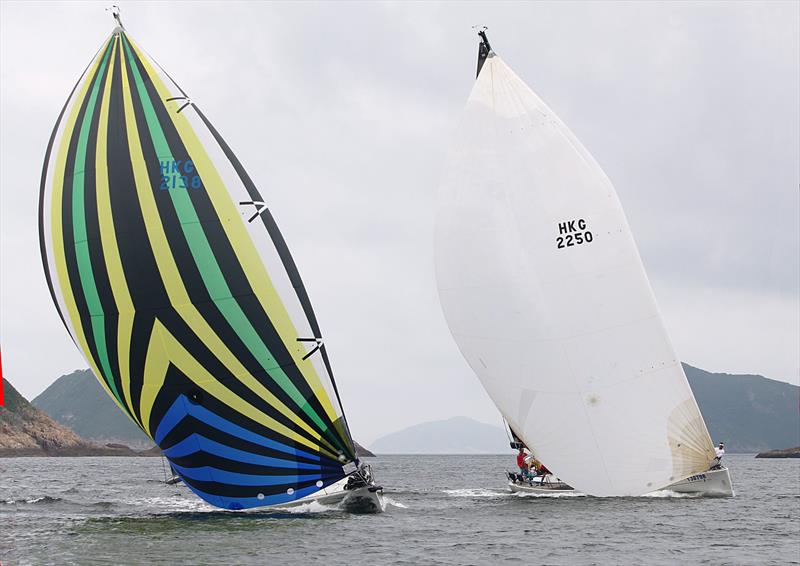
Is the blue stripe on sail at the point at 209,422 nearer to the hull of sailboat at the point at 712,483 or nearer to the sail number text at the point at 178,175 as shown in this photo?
the sail number text at the point at 178,175

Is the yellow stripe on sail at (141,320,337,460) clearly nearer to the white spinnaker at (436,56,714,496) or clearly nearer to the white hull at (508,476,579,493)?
the white spinnaker at (436,56,714,496)

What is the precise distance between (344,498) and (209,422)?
17.0 ft

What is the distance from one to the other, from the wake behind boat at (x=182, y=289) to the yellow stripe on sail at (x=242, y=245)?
0.11 feet

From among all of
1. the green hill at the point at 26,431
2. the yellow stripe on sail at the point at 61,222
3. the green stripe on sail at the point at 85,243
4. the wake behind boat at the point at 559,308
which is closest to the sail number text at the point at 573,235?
the wake behind boat at the point at 559,308

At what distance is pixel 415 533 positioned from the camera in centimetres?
2561

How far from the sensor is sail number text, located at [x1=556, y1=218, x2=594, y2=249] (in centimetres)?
2414

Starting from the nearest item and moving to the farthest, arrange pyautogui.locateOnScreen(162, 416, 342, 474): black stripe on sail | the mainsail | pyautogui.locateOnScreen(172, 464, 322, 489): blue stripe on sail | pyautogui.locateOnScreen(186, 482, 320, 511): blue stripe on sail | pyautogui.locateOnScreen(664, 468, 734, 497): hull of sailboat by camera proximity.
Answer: the mainsail
pyautogui.locateOnScreen(162, 416, 342, 474): black stripe on sail
pyautogui.locateOnScreen(172, 464, 322, 489): blue stripe on sail
pyautogui.locateOnScreen(186, 482, 320, 511): blue stripe on sail
pyautogui.locateOnScreen(664, 468, 734, 497): hull of sailboat

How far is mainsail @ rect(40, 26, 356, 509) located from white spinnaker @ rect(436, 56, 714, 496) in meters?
5.08

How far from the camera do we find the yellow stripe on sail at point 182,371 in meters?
22.8

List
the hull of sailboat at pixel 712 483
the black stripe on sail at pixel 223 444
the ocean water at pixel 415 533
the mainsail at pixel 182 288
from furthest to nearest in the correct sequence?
1. the hull of sailboat at pixel 712 483
2. the black stripe on sail at pixel 223 444
3. the mainsail at pixel 182 288
4. the ocean water at pixel 415 533

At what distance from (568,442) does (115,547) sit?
12201 mm

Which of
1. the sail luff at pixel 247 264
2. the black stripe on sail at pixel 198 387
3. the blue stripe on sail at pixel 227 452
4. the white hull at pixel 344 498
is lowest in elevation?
the white hull at pixel 344 498

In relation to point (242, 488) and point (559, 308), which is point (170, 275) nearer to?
point (242, 488)

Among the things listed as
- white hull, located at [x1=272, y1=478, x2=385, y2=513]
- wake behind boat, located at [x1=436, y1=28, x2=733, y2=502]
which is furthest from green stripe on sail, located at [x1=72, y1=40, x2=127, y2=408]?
wake behind boat, located at [x1=436, y1=28, x2=733, y2=502]
